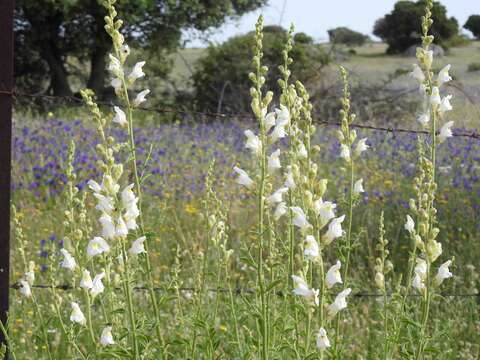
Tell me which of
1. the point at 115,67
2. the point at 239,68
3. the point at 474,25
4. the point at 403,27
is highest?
the point at 474,25

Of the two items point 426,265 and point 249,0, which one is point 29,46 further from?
point 426,265

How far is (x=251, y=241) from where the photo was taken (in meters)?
5.93

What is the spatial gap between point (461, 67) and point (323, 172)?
25.5 metres

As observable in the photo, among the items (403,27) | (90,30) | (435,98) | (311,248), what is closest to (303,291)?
(311,248)

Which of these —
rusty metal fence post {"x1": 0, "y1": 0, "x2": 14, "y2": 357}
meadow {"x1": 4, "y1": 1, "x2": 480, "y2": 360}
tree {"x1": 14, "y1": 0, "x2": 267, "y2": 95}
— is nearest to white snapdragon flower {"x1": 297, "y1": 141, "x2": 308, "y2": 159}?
meadow {"x1": 4, "y1": 1, "x2": 480, "y2": 360}

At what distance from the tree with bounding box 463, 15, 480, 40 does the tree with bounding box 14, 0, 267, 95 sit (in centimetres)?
3119

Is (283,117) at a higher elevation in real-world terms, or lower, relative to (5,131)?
higher

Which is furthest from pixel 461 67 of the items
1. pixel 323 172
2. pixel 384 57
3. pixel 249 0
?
pixel 323 172

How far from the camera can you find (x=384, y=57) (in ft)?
131

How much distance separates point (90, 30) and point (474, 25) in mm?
34162

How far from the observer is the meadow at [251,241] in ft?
7.75

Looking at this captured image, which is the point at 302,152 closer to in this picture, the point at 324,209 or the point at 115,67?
the point at 324,209

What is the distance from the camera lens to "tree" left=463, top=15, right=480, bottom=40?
156ft

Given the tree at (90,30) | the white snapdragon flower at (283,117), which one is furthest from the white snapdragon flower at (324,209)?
the tree at (90,30)
